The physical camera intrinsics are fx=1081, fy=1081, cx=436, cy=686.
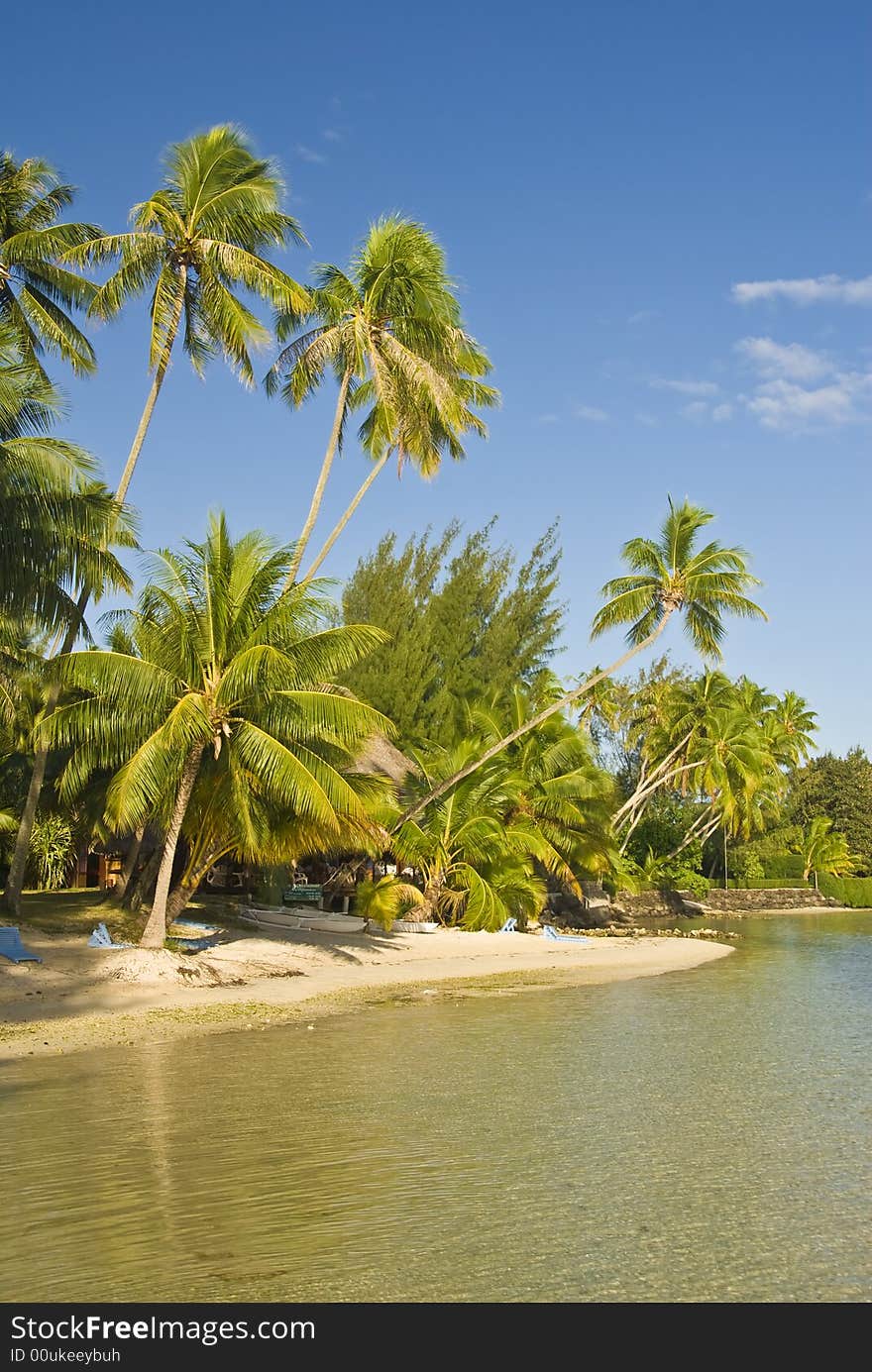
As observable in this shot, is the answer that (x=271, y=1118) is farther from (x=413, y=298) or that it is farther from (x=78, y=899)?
(x=413, y=298)

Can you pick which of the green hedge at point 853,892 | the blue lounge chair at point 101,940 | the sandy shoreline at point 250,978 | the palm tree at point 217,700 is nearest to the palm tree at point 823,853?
the green hedge at point 853,892

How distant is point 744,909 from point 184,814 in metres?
35.5

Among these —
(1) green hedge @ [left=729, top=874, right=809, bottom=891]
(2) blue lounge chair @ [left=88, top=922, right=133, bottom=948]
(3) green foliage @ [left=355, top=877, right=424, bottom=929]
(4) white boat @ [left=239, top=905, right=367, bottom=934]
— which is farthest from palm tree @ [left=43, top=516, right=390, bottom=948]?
(1) green hedge @ [left=729, top=874, right=809, bottom=891]

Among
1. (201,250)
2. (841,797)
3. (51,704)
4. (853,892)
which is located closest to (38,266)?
(201,250)

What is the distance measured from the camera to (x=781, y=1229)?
225 inches

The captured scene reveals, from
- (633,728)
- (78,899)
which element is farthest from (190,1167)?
(633,728)

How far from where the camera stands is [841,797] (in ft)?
192

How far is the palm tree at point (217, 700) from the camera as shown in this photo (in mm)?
14945

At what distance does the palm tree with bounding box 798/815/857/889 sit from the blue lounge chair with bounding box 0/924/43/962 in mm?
47614

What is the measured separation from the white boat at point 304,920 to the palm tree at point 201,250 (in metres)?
8.87

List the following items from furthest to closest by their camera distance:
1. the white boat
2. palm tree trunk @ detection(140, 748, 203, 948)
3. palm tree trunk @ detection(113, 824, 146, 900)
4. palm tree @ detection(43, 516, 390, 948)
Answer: the white boat, palm tree trunk @ detection(113, 824, 146, 900), palm tree trunk @ detection(140, 748, 203, 948), palm tree @ detection(43, 516, 390, 948)

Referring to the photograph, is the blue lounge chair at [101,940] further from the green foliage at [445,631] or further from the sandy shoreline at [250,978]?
the green foliage at [445,631]

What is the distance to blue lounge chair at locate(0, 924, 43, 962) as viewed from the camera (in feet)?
44.2

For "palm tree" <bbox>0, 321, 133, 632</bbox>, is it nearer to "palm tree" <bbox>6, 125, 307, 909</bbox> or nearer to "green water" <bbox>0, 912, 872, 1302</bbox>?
"palm tree" <bbox>6, 125, 307, 909</bbox>
